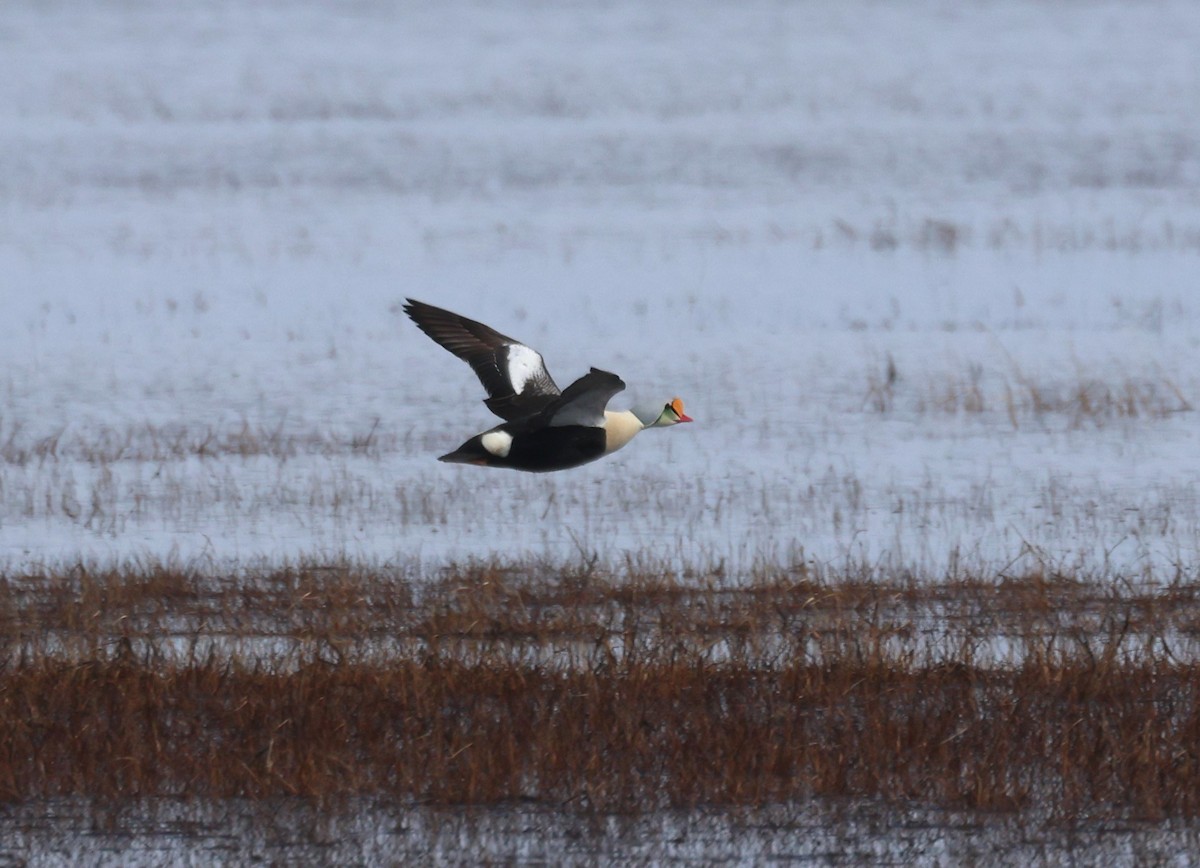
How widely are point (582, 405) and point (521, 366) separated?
0.97 m

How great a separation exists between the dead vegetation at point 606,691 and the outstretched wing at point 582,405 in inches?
36.0

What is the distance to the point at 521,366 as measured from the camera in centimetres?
859

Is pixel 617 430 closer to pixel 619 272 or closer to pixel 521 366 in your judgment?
pixel 521 366

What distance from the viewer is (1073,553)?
10.3 m

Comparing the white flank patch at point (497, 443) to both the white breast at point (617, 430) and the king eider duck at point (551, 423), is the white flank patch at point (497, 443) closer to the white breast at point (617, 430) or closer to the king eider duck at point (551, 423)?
the king eider duck at point (551, 423)

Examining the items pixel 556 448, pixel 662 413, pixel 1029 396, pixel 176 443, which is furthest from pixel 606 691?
pixel 1029 396

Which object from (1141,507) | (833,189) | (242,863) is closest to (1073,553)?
(1141,507)

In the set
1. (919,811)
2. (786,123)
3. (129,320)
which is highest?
(786,123)

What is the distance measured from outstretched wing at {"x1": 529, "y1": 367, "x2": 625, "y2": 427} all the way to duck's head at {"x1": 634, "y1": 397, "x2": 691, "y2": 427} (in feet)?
0.59

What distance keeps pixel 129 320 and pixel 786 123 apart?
1630 cm

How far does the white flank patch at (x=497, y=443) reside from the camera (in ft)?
25.5

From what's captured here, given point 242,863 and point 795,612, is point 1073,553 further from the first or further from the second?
point 242,863

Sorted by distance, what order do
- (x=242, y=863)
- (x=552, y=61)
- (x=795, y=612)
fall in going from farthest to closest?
(x=552, y=61)
(x=795, y=612)
(x=242, y=863)

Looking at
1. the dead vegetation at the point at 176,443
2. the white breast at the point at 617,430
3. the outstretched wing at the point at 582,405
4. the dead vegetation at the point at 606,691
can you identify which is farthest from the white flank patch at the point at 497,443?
the dead vegetation at the point at 176,443
